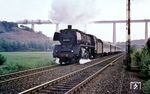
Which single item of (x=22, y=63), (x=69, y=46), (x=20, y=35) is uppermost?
(x=20, y=35)

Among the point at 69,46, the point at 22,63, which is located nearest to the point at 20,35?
the point at 69,46

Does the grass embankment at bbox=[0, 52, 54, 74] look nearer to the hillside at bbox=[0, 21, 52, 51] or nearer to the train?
the train

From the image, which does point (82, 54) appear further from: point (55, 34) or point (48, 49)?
point (48, 49)

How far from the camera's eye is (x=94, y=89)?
1346cm

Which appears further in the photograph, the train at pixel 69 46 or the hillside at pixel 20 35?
the hillside at pixel 20 35

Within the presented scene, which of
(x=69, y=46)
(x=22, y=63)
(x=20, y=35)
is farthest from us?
(x=20, y=35)

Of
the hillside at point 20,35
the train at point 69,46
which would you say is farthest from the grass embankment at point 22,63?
the hillside at point 20,35

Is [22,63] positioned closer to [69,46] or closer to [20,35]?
[69,46]

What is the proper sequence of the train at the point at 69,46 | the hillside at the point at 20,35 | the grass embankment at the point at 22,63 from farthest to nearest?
the hillside at the point at 20,35
the train at the point at 69,46
the grass embankment at the point at 22,63

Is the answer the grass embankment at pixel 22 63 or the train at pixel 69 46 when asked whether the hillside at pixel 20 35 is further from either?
the train at pixel 69 46

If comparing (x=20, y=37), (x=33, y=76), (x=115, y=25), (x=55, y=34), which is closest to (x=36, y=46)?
(x=20, y=37)

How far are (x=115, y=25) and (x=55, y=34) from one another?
9675 centimetres

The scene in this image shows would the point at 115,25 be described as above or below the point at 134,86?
above

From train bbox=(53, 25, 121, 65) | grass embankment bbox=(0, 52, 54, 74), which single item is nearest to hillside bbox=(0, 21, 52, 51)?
grass embankment bbox=(0, 52, 54, 74)
